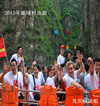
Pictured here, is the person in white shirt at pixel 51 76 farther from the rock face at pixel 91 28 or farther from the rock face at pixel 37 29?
the rock face at pixel 91 28

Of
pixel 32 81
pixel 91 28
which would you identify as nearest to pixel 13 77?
pixel 32 81

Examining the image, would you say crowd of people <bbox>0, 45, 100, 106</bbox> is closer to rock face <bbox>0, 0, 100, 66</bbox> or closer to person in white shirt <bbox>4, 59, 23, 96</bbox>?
person in white shirt <bbox>4, 59, 23, 96</bbox>

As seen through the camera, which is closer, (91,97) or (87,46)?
(91,97)

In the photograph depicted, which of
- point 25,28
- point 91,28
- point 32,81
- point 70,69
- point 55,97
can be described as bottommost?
point 55,97

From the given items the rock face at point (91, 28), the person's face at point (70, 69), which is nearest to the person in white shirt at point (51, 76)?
the person's face at point (70, 69)

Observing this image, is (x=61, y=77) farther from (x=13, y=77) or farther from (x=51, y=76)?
(x=13, y=77)

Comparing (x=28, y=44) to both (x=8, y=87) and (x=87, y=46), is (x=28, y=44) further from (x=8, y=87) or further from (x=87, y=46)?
(x=8, y=87)

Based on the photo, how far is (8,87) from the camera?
3.64 m

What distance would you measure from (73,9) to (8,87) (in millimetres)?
26091

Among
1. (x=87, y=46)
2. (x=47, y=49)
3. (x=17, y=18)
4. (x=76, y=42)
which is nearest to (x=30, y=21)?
(x=17, y=18)

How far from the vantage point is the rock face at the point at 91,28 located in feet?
59.3

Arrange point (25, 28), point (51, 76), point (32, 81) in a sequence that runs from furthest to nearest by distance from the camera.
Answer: point (25, 28) → point (51, 76) → point (32, 81)

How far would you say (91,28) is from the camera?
2003cm

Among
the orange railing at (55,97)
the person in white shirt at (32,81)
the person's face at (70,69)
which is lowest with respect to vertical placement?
the orange railing at (55,97)
